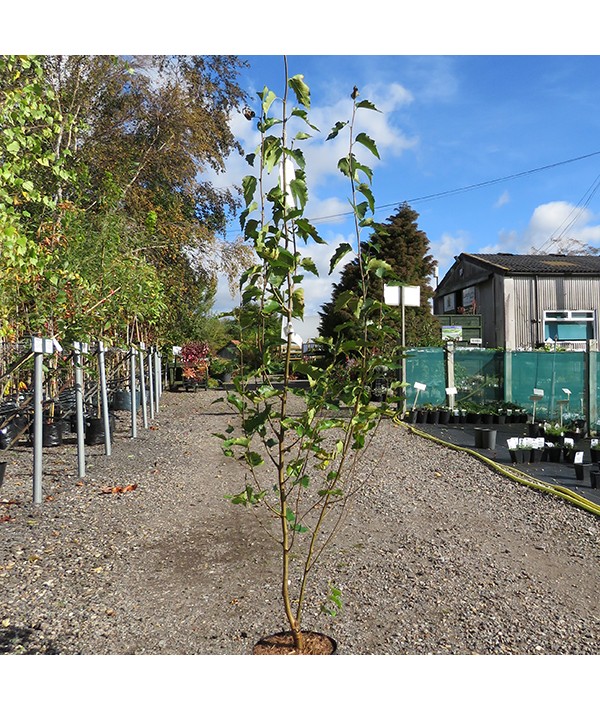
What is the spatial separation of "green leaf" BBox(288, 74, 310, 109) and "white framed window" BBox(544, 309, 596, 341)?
21015 mm

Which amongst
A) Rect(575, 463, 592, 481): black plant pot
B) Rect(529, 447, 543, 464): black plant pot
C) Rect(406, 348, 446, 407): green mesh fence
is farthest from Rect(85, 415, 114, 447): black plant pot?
Rect(406, 348, 446, 407): green mesh fence

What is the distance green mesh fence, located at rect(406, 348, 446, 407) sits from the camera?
11750mm

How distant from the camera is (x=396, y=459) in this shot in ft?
24.2

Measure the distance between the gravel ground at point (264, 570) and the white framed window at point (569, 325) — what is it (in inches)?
665

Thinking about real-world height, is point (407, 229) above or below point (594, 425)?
above

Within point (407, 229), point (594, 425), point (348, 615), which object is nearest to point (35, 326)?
point (348, 615)

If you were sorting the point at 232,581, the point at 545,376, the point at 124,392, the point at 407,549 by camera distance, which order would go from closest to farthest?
1. the point at 232,581
2. the point at 407,549
3. the point at 545,376
4. the point at 124,392

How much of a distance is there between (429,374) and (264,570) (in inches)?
351

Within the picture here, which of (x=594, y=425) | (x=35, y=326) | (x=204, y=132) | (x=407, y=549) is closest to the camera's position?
(x=407, y=549)

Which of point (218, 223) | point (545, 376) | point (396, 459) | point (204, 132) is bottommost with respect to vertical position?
point (396, 459)

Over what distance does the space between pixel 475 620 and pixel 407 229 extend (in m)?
20.6

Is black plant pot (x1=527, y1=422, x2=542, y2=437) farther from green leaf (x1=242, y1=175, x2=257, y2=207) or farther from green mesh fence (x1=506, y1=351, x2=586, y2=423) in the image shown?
green leaf (x1=242, y1=175, x2=257, y2=207)

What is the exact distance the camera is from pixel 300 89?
195cm

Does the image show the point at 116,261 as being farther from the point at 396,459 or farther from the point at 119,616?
the point at 119,616
